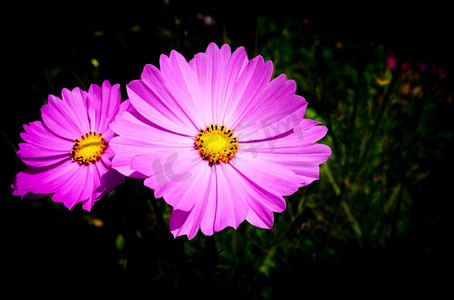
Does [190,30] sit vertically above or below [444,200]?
above

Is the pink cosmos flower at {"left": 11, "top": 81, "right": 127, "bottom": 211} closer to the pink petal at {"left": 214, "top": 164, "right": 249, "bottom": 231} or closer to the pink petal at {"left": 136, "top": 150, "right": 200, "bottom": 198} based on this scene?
the pink petal at {"left": 136, "top": 150, "right": 200, "bottom": 198}

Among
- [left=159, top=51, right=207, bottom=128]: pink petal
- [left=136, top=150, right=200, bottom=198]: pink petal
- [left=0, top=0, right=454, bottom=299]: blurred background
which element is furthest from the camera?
[left=0, top=0, right=454, bottom=299]: blurred background

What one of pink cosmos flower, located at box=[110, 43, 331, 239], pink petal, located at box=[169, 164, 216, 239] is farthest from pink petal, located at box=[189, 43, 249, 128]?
pink petal, located at box=[169, 164, 216, 239]

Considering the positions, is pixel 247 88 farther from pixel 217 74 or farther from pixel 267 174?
pixel 267 174

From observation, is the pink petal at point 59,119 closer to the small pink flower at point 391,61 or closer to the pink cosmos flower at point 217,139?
the pink cosmos flower at point 217,139

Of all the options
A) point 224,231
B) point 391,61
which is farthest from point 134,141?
point 391,61

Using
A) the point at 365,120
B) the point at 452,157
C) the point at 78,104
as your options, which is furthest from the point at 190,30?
the point at 452,157

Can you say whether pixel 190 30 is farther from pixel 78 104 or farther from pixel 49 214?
pixel 49 214

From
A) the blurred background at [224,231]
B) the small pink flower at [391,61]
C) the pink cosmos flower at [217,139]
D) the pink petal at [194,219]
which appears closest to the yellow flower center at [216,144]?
the pink cosmos flower at [217,139]
